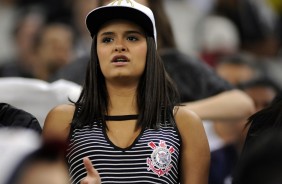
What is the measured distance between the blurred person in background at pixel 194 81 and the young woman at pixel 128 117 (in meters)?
1.01

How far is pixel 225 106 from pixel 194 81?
255mm

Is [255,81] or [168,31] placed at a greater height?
[168,31]

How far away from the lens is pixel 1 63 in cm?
1177

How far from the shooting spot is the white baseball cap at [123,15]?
18.7 ft

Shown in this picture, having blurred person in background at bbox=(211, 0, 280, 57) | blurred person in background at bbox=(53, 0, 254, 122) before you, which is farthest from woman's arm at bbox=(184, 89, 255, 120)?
blurred person in background at bbox=(211, 0, 280, 57)

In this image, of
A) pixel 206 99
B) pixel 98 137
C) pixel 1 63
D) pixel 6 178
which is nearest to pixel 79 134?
pixel 98 137


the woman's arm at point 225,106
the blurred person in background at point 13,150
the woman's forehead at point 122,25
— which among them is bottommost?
the woman's arm at point 225,106

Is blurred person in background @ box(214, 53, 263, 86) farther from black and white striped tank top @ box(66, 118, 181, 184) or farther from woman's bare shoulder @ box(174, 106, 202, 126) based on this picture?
black and white striped tank top @ box(66, 118, 181, 184)

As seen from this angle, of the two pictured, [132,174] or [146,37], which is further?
[146,37]

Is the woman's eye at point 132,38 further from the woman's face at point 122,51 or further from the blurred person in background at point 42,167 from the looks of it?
the blurred person in background at point 42,167

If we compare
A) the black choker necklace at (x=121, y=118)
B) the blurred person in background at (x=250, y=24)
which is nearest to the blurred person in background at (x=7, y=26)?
the blurred person in background at (x=250, y=24)

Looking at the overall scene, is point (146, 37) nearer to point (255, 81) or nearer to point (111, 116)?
point (111, 116)

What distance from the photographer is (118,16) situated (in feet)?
18.6

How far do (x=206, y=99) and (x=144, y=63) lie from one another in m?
1.17
